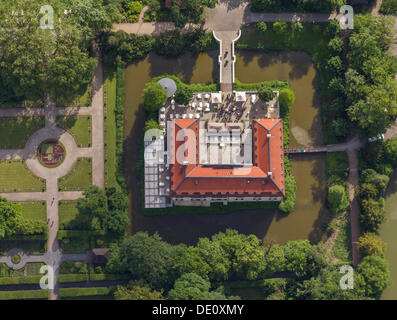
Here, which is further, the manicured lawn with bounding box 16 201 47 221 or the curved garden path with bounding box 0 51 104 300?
the manicured lawn with bounding box 16 201 47 221

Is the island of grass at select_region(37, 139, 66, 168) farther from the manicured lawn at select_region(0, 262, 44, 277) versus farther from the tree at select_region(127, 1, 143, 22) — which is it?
the tree at select_region(127, 1, 143, 22)

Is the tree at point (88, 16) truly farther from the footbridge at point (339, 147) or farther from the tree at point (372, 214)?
the tree at point (372, 214)

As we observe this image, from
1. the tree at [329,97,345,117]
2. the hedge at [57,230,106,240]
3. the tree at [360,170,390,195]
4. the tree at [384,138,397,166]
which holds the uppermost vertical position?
the tree at [329,97,345,117]

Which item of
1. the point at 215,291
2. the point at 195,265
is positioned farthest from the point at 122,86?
the point at 215,291

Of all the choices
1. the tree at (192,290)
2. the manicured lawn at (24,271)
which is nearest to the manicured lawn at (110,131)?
the manicured lawn at (24,271)

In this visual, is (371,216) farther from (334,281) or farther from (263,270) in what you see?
(263,270)

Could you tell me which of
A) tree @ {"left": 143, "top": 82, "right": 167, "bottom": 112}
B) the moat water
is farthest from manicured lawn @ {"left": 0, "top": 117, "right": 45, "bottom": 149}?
tree @ {"left": 143, "top": 82, "right": 167, "bottom": 112}
